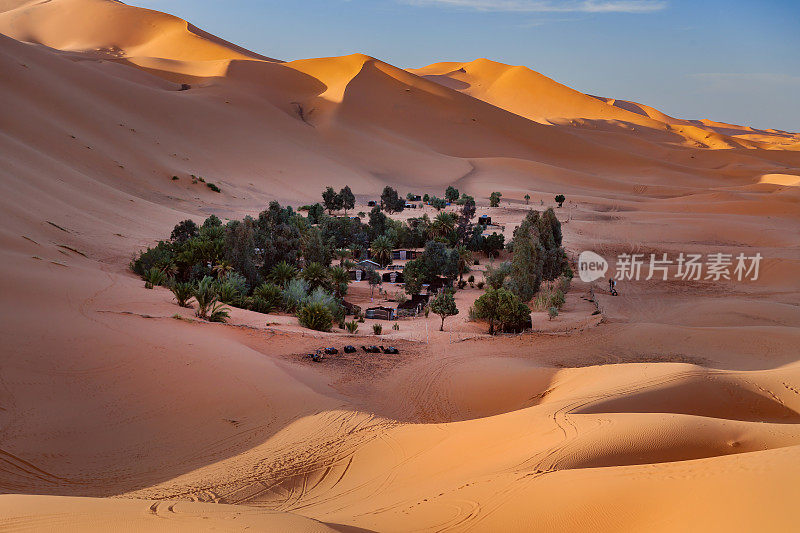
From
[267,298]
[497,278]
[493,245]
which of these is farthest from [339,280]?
[493,245]

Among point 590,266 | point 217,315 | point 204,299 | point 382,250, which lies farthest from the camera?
point 382,250

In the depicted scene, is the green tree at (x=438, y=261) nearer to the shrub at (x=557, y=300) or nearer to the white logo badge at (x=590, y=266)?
the shrub at (x=557, y=300)

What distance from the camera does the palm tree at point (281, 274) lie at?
23562 millimetres

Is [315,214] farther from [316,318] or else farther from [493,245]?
[316,318]

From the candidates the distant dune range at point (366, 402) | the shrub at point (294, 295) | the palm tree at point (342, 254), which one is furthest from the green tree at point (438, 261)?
the shrub at point (294, 295)

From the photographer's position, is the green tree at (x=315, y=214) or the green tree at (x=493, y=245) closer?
the green tree at (x=493, y=245)

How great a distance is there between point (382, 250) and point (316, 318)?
14.2 meters

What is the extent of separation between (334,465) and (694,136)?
5352 inches

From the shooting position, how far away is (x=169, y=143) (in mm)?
55844

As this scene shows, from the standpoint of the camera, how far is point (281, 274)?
2364 cm

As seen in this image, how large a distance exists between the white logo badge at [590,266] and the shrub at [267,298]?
48.7ft

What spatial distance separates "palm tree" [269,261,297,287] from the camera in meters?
23.6

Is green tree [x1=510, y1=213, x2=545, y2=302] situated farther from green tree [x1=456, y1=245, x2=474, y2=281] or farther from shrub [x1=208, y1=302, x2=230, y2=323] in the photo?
shrub [x1=208, y1=302, x2=230, y2=323]

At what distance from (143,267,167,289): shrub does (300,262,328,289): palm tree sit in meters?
4.96
